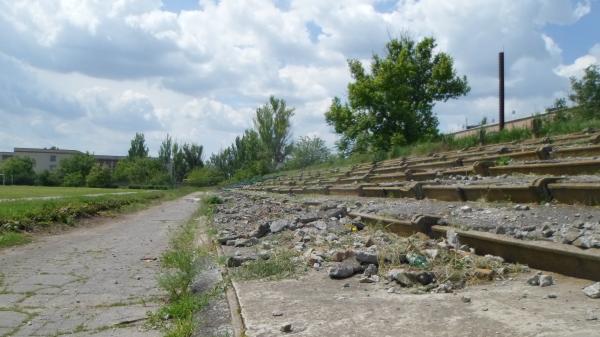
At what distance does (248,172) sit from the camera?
2486 inches

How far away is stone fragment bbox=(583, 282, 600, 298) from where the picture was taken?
10.2ft

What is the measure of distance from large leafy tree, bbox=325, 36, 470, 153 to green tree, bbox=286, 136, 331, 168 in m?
8.85

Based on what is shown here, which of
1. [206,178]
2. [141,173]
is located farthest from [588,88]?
[141,173]

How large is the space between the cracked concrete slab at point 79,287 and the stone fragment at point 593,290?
297 cm

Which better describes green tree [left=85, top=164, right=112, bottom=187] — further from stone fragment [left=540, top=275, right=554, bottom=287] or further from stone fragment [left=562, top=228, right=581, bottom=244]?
stone fragment [left=540, top=275, right=554, bottom=287]

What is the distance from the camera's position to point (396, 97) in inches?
1581

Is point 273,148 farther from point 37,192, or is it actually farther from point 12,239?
point 12,239

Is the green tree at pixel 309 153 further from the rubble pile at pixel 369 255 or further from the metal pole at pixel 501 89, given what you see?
the rubble pile at pixel 369 255

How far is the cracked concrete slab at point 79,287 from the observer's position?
13.6 feet

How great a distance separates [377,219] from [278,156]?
192ft

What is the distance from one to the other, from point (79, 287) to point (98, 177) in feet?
265

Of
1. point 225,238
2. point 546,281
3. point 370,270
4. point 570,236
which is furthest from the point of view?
point 225,238

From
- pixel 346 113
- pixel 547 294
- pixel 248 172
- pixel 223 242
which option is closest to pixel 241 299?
pixel 547 294

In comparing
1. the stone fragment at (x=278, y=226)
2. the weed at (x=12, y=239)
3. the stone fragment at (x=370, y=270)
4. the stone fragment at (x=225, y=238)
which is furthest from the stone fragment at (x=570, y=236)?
the weed at (x=12, y=239)
